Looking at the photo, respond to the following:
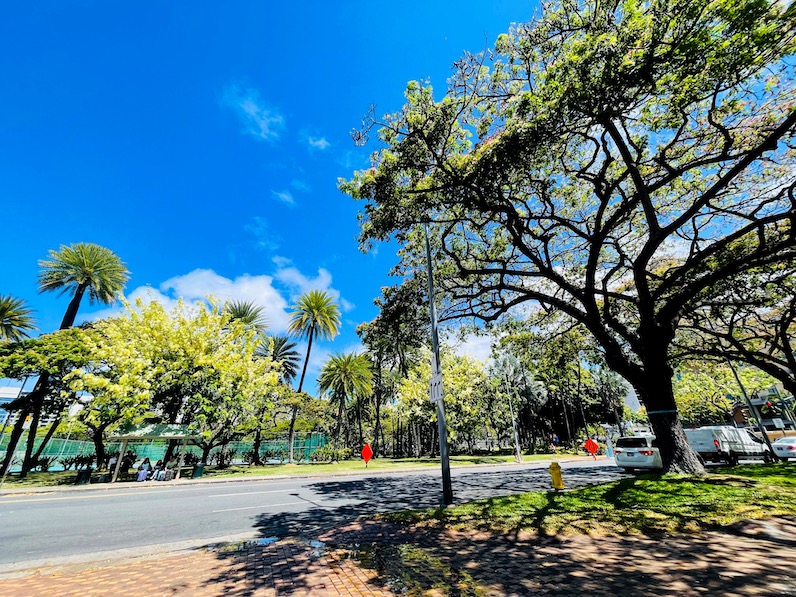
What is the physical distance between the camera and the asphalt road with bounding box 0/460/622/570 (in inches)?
282

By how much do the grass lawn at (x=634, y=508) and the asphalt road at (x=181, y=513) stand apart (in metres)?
2.42

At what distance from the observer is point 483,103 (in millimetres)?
9195

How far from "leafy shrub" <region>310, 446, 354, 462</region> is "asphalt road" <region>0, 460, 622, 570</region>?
712 inches

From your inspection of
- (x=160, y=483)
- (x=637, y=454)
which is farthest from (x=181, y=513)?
(x=637, y=454)

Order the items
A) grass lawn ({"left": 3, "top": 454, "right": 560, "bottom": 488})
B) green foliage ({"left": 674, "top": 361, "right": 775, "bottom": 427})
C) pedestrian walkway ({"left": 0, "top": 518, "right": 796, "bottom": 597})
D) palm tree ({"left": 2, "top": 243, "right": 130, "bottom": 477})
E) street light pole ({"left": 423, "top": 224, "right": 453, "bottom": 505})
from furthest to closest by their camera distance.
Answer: green foliage ({"left": 674, "top": 361, "right": 775, "bottom": 427}), palm tree ({"left": 2, "top": 243, "right": 130, "bottom": 477}), grass lawn ({"left": 3, "top": 454, "right": 560, "bottom": 488}), street light pole ({"left": 423, "top": 224, "right": 453, "bottom": 505}), pedestrian walkway ({"left": 0, "top": 518, "right": 796, "bottom": 597})

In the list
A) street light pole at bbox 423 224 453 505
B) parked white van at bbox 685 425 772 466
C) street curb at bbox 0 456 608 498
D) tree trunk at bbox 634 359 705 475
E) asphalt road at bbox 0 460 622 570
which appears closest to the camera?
asphalt road at bbox 0 460 622 570

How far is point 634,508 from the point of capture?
724 cm

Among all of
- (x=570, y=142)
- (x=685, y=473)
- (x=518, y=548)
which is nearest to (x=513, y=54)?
(x=570, y=142)

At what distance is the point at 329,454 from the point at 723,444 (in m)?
28.3

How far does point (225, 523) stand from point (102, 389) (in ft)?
52.8

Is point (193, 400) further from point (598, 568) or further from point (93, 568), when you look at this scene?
point (598, 568)

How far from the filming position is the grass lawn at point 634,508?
625cm

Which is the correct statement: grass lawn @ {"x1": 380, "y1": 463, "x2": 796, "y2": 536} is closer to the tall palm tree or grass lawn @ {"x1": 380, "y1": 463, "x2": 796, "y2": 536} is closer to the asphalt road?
the asphalt road

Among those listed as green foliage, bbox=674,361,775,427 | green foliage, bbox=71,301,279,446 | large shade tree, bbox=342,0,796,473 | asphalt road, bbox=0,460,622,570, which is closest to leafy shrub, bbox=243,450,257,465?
green foliage, bbox=71,301,279,446
